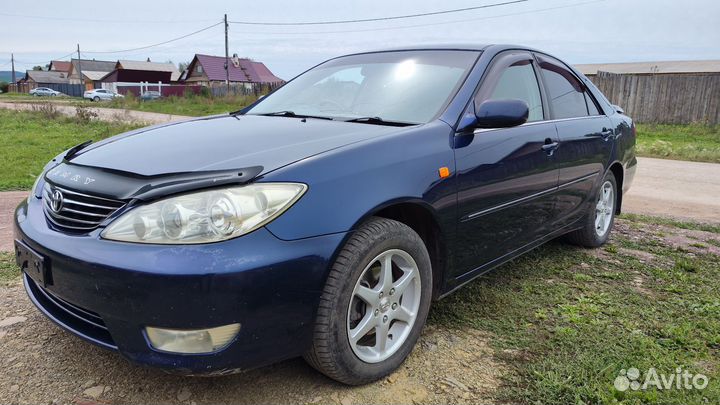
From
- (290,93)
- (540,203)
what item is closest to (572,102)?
(540,203)

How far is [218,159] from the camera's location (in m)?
2.18

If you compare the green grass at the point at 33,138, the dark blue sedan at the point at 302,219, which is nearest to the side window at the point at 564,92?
the dark blue sedan at the point at 302,219

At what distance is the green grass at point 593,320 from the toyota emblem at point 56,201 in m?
1.93

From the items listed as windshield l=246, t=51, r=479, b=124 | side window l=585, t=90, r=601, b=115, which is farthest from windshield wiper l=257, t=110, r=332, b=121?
side window l=585, t=90, r=601, b=115

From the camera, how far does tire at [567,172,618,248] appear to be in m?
4.25

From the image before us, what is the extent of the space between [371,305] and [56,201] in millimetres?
1401

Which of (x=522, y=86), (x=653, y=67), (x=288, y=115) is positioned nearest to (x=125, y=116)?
(x=288, y=115)

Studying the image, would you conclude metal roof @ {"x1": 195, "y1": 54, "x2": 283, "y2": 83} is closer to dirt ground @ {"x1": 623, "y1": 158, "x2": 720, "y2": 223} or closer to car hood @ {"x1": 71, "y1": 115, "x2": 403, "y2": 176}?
dirt ground @ {"x1": 623, "y1": 158, "x2": 720, "y2": 223}

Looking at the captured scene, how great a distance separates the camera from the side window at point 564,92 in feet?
12.3

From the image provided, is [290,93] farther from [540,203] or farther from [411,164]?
[540,203]

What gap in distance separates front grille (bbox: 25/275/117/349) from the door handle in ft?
8.41

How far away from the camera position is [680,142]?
13.9 m

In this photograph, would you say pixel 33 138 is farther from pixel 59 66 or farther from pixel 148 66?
pixel 59 66

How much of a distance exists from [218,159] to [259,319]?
0.68 m
